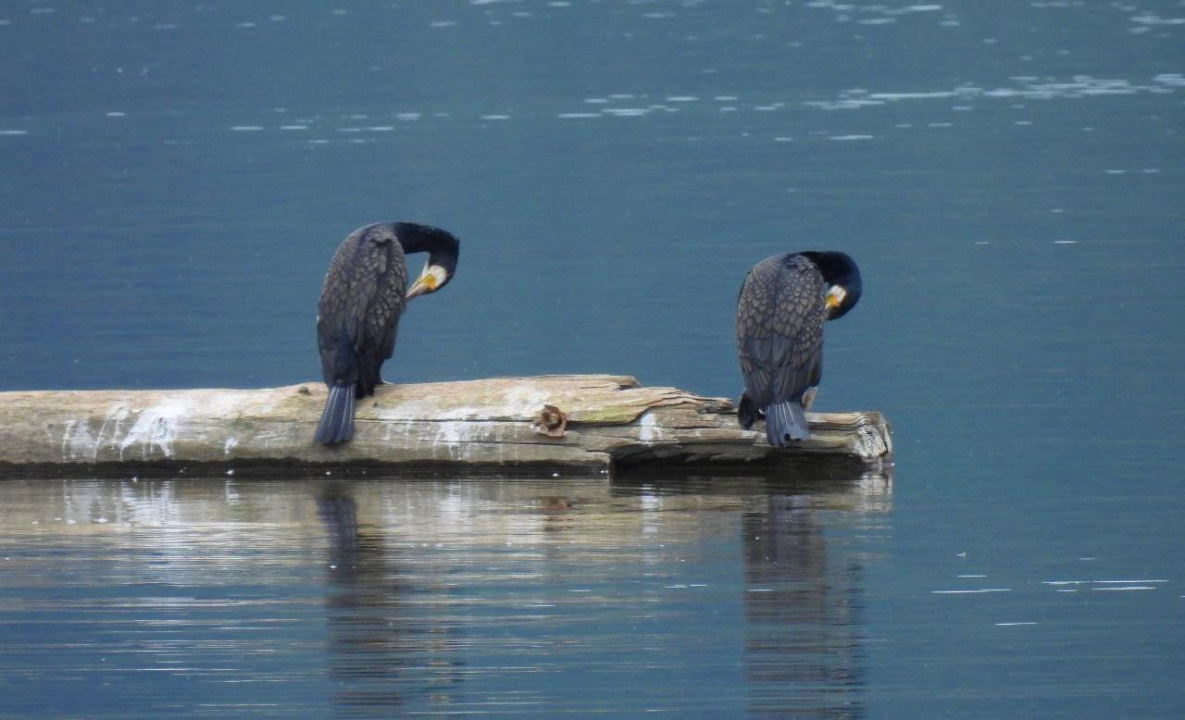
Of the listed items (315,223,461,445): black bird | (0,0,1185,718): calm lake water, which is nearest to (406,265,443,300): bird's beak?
(315,223,461,445): black bird

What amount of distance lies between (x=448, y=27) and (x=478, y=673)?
43.2 meters

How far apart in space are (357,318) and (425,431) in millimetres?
928

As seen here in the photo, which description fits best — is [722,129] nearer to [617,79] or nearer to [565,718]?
[617,79]

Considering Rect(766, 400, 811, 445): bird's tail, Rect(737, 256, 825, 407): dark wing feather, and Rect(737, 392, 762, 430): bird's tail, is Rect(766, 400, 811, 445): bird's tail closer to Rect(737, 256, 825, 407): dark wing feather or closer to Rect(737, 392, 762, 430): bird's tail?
Rect(737, 256, 825, 407): dark wing feather

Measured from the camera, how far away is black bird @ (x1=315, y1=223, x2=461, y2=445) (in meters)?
11.1

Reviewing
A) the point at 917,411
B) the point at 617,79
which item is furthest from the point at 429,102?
the point at 917,411

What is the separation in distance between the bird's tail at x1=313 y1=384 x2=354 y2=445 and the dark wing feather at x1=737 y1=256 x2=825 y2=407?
6.09ft

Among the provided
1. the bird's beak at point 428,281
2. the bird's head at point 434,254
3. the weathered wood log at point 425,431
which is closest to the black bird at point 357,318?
the weathered wood log at point 425,431

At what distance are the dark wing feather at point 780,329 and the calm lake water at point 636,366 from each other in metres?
0.50

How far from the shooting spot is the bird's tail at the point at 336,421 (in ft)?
36.2

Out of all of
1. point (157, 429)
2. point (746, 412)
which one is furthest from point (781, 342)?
point (157, 429)

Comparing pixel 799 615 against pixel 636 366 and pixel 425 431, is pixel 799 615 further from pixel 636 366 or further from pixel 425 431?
pixel 636 366

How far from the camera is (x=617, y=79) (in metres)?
37.2

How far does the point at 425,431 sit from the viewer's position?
36.3 ft
